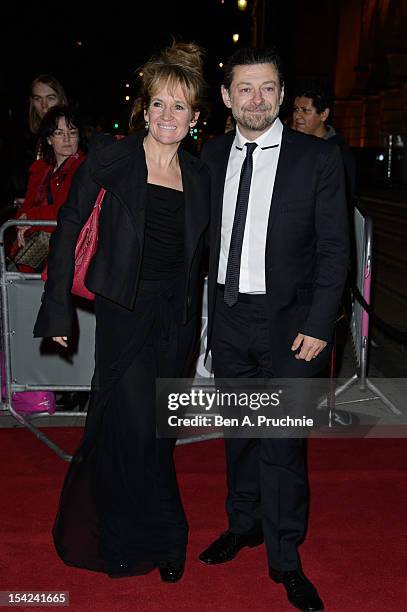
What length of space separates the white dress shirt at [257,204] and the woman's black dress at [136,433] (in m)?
0.27

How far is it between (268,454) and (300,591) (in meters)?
0.59

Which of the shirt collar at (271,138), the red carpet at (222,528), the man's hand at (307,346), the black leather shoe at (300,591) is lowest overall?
the red carpet at (222,528)

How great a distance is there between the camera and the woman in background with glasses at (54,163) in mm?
5250

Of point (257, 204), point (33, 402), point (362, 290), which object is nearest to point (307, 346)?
point (257, 204)

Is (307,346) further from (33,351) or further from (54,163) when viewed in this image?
(54,163)

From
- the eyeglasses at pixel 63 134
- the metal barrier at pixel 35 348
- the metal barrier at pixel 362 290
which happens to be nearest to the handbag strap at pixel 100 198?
the metal barrier at pixel 35 348

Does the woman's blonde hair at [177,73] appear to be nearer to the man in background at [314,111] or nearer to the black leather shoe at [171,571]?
the black leather shoe at [171,571]

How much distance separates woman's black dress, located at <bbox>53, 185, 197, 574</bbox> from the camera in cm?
335

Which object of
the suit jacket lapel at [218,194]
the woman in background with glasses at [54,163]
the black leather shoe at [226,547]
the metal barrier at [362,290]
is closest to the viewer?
the suit jacket lapel at [218,194]

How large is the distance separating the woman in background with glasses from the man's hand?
7.96 feet

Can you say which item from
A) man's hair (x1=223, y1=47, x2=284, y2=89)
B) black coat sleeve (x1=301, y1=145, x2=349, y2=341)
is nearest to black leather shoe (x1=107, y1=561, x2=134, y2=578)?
black coat sleeve (x1=301, y1=145, x2=349, y2=341)

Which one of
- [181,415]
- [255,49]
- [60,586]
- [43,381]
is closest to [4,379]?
[43,381]

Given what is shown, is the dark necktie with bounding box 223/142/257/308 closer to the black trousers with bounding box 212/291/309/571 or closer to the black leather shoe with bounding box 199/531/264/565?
the black trousers with bounding box 212/291/309/571

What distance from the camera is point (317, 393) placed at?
6.14 meters
